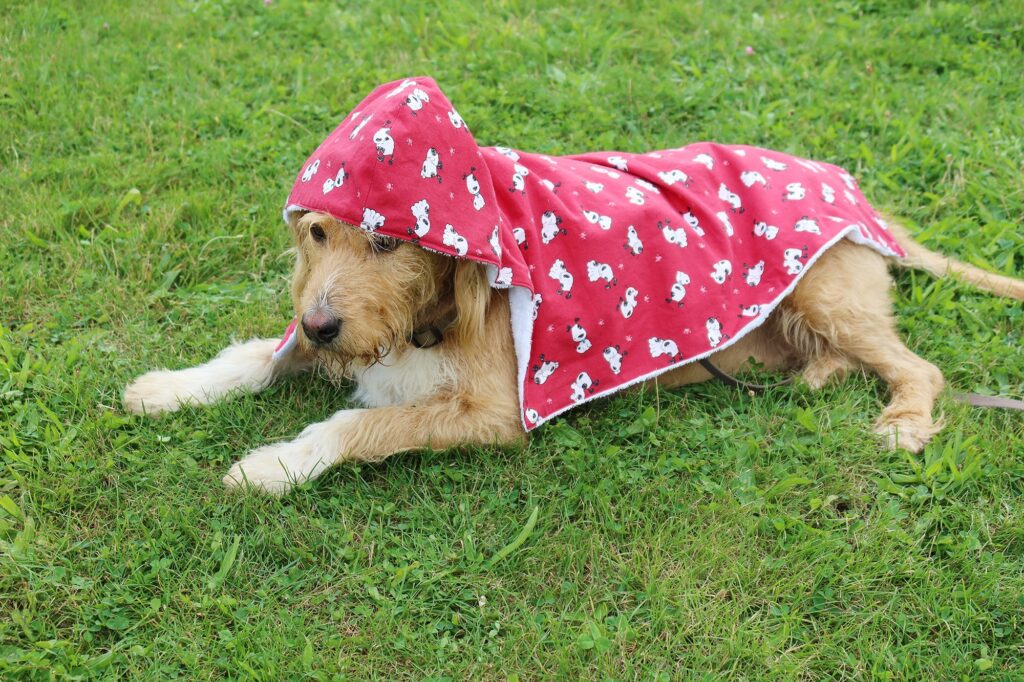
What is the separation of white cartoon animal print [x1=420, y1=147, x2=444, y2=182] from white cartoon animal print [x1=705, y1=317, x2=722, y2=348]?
1536 millimetres

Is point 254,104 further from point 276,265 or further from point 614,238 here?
point 614,238

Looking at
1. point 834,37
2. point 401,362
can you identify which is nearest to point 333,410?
point 401,362

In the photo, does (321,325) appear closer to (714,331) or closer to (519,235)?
(519,235)

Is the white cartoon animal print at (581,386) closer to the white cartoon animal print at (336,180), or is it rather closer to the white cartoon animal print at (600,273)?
the white cartoon animal print at (600,273)

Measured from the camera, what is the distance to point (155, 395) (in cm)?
381

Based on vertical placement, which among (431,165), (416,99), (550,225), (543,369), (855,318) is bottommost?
(543,369)

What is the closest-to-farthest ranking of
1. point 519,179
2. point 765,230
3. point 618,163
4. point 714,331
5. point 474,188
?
point 474,188, point 519,179, point 714,331, point 765,230, point 618,163

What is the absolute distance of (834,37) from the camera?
659 centimetres

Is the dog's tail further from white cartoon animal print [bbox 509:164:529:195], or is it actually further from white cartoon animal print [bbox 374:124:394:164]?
white cartoon animal print [bbox 374:124:394:164]

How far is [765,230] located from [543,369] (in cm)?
128

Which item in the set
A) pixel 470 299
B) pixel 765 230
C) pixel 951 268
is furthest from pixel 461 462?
pixel 951 268

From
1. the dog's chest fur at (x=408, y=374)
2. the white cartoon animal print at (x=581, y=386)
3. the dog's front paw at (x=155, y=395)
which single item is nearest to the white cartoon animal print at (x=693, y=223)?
the white cartoon animal print at (x=581, y=386)

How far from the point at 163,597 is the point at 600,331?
6.64 feet


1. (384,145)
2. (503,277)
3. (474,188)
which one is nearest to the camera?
(384,145)
